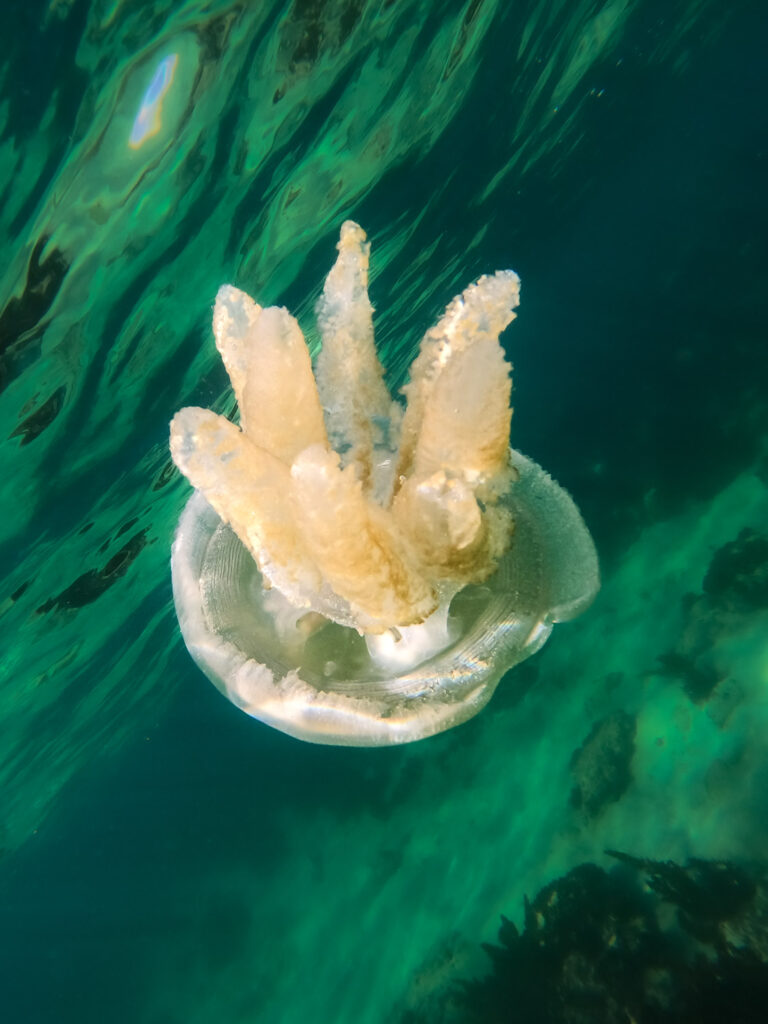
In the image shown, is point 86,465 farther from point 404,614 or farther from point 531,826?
point 531,826

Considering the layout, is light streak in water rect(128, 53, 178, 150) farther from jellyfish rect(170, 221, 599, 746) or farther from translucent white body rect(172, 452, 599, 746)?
translucent white body rect(172, 452, 599, 746)

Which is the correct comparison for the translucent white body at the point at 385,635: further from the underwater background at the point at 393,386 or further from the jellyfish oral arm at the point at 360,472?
the underwater background at the point at 393,386

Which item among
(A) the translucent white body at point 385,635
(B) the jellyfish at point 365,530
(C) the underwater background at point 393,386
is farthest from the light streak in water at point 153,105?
(A) the translucent white body at point 385,635

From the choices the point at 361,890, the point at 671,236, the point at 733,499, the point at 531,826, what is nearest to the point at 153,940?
the point at 361,890

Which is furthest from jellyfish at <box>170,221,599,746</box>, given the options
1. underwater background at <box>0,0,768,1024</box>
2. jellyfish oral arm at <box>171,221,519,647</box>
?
underwater background at <box>0,0,768,1024</box>

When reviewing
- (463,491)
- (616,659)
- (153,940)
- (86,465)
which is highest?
(463,491)

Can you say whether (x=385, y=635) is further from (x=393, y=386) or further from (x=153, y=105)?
(x=393, y=386)
